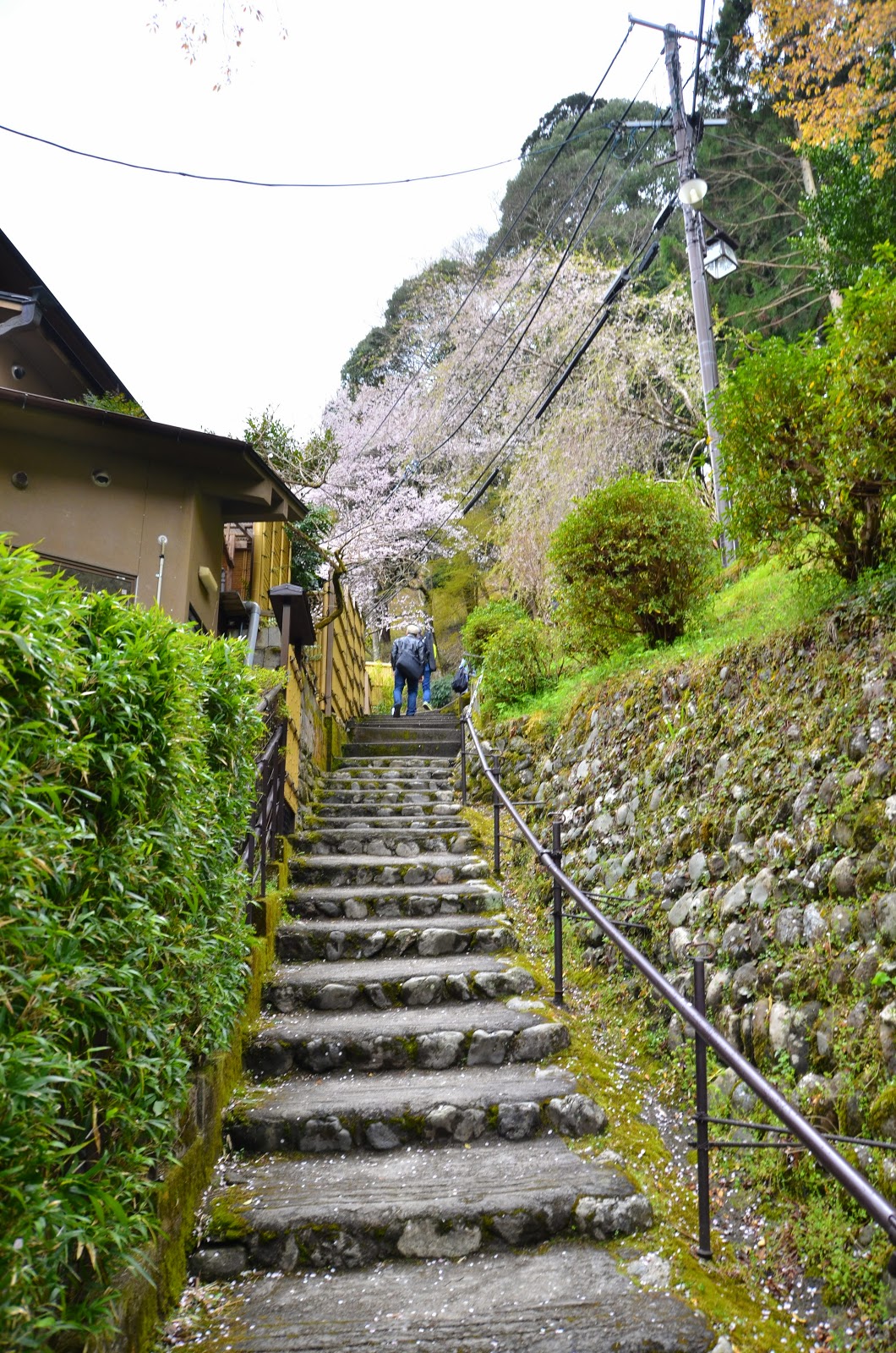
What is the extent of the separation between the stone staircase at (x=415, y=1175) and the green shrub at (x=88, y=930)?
60 centimetres

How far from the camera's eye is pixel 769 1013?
319 cm

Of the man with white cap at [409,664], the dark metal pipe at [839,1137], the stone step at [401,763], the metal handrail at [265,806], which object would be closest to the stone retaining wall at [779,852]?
the dark metal pipe at [839,1137]

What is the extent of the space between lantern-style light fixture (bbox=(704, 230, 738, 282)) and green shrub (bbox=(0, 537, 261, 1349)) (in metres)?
7.51

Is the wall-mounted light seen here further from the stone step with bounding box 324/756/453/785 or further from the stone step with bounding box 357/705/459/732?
the stone step with bounding box 357/705/459/732

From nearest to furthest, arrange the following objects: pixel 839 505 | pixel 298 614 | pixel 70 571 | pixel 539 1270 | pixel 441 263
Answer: pixel 539 1270 → pixel 839 505 → pixel 70 571 → pixel 298 614 → pixel 441 263

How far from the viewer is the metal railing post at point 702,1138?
105 inches

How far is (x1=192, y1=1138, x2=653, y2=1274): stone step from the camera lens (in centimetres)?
277

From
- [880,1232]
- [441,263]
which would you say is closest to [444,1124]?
[880,1232]

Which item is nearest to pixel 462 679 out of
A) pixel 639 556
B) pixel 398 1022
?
pixel 639 556

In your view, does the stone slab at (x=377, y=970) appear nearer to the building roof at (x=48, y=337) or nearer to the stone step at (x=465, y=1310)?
the stone step at (x=465, y=1310)

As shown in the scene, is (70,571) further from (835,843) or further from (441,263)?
(441,263)

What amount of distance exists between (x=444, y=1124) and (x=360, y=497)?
59.0ft

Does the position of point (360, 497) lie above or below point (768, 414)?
above

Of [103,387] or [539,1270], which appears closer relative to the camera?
[539,1270]
